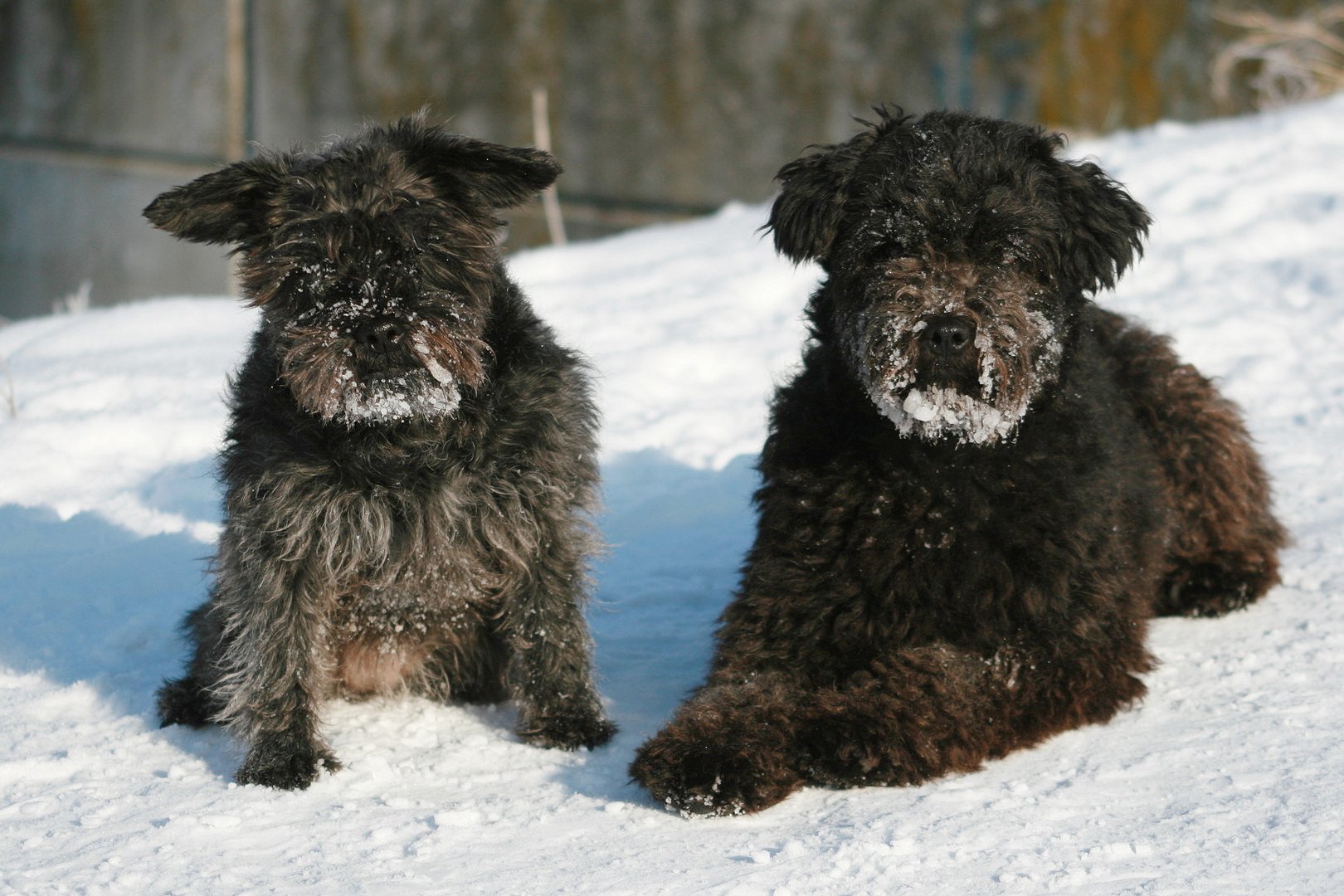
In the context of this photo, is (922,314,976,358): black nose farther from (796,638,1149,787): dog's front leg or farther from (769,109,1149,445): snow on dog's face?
(796,638,1149,787): dog's front leg

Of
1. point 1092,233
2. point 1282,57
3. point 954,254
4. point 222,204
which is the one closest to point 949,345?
point 954,254

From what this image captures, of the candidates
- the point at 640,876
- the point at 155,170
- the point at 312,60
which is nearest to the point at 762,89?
the point at 312,60

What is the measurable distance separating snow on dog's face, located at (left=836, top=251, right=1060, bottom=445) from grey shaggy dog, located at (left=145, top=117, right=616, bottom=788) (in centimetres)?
103

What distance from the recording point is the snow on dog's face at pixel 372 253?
4.04 meters

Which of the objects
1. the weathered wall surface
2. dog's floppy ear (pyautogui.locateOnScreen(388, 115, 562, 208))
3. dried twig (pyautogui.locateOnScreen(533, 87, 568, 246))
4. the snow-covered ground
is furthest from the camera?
the weathered wall surface

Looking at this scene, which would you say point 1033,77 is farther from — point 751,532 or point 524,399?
point 524,399

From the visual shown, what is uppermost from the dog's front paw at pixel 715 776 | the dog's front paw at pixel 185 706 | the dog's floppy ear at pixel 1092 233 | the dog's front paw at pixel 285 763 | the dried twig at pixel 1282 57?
the dried twig at pixel 1282 57

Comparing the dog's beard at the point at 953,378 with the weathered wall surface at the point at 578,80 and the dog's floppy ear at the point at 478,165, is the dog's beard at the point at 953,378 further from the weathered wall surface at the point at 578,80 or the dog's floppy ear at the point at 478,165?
the weathered wall surface at the point at 578,80

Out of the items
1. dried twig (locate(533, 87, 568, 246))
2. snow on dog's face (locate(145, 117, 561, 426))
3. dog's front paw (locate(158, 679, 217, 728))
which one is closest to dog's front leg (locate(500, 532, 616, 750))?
snow on dog's face (locate(145, 117, 561, 426))

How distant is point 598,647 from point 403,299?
1780 mm

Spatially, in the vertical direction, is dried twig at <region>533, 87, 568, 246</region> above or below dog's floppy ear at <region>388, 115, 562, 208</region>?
below

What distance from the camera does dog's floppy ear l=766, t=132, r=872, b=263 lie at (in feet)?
14.2

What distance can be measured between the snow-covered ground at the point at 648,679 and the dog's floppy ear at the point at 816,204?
3.91 feet

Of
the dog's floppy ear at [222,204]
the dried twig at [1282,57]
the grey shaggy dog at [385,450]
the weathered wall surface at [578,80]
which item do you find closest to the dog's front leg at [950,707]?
the grey shaggy dog at [385,450]
